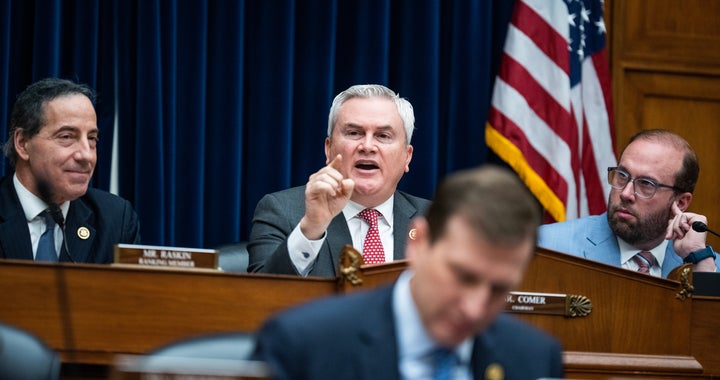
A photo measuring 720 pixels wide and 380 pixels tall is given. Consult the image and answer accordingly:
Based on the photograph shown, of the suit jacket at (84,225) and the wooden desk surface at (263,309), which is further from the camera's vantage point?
the suit jacket at (84,225)

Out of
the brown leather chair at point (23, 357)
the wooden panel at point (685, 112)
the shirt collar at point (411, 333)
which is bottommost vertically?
the brown leather chair at point (23, 357)

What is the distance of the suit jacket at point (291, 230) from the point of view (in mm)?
4102

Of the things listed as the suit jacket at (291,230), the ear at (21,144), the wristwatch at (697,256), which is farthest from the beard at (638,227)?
the ear at (21,144)

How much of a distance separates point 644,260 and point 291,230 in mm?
1413

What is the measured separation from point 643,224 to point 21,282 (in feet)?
7.97

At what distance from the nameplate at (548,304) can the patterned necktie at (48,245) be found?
164 centimetres

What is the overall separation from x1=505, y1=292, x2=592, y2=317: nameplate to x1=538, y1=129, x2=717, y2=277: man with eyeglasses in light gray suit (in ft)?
3.08

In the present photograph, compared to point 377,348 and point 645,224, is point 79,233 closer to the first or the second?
point 645,224

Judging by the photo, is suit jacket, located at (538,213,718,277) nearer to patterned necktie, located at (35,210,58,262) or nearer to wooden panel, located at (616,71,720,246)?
wooden panel, located at (616,71,720,246)

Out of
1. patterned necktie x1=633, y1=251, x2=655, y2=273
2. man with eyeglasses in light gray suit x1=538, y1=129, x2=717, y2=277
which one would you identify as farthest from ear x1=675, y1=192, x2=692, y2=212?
patterned necktie x1=633, y1=251, x2=655, y2=273

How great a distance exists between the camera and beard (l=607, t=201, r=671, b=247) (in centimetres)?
452

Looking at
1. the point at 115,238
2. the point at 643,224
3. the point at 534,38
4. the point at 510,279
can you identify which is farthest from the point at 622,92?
the point at 510,279

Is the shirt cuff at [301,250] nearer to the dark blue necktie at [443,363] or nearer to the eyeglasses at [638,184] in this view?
the eyeglasses at [638,184]

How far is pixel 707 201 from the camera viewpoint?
19.4 feet
